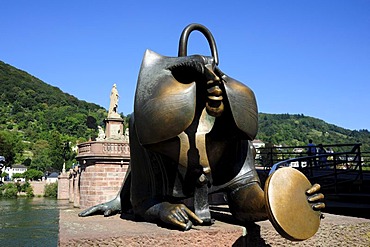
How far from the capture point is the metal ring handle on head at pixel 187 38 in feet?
8.82

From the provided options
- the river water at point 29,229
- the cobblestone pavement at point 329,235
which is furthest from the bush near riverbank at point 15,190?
the cobblestone pavement at point 329,235

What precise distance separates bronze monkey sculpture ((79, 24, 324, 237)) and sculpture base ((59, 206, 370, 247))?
10 centimetres

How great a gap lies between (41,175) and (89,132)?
24.8 metres

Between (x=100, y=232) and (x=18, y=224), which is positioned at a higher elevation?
Answer: (x=100, y=232)

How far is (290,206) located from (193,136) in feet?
2.74

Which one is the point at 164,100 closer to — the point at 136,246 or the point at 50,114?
the point at 136,246

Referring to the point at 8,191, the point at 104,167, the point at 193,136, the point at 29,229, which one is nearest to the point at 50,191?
the point at 8,191

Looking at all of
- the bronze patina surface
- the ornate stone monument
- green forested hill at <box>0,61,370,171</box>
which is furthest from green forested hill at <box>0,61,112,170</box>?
the bronze patina surface

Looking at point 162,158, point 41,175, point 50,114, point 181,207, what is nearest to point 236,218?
point 181,207

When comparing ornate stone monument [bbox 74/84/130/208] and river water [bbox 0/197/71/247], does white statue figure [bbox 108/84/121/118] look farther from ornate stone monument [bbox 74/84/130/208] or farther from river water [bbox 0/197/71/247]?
river water [bbox 0/197/71/247]

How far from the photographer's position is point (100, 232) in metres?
2.29

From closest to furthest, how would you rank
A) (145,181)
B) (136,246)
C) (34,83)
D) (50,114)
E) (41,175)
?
(136,246), (145,181), (41,175), (50,114), (34,83)

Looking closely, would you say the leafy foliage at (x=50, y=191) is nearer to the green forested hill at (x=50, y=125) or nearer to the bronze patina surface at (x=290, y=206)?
the green forested hill at (x=50, y=125)

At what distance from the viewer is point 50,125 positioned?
9981cm
